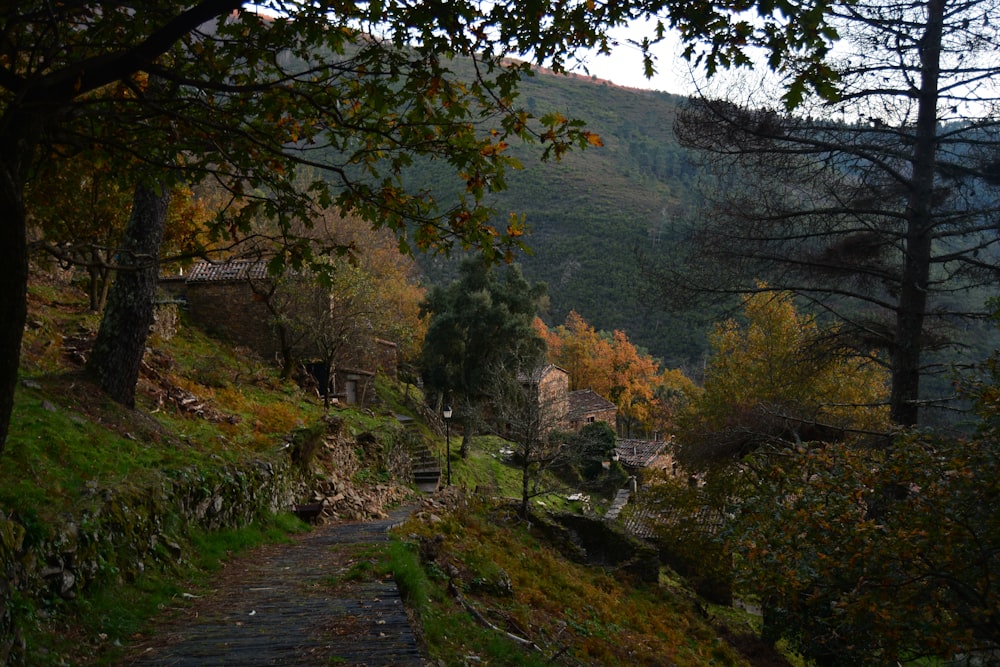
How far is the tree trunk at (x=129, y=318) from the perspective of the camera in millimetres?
9305

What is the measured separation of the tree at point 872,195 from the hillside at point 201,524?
543 centimetres

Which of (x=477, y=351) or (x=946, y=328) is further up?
(x=946, y=328)

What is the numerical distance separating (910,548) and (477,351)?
27509 mm

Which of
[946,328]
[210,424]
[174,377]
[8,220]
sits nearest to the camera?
[8,220]

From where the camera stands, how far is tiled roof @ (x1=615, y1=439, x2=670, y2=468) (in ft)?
129

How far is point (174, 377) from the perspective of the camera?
42.5ft

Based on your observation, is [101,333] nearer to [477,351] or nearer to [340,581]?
[340,581]

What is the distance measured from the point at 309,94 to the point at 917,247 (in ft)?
30.2

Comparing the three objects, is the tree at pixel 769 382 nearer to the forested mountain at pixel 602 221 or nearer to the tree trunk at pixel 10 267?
the tree trunk at pixel 10 267

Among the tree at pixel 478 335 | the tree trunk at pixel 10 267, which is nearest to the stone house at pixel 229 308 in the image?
the tree at pixel 478 335

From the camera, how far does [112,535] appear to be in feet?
19.2

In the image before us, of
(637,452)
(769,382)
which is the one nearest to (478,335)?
(769,382)

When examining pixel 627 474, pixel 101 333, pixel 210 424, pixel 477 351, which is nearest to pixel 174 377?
pixel 210 424

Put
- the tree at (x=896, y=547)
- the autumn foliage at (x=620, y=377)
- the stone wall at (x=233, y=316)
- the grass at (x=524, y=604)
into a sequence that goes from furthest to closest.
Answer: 1. the autumn foliage at (x=620, y=377)
2. the stone wall at (x=233, y=316)
3. the grass at (x=524, y=604)
4. the tree at (x=896, y=547)
